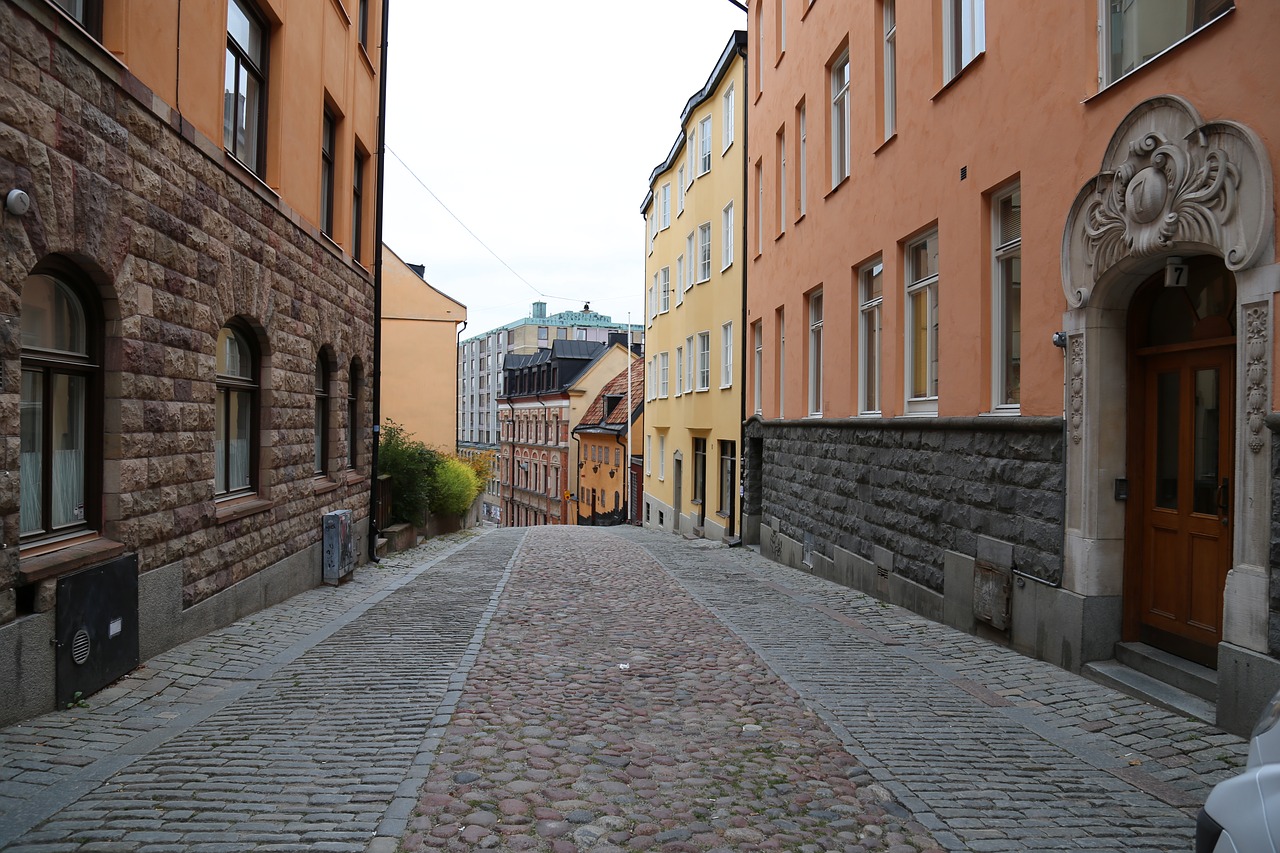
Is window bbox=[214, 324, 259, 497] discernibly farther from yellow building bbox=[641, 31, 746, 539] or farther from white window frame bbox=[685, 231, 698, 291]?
white window frame bbox=[685, 231, 698, 291]

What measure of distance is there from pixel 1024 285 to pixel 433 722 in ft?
19.7

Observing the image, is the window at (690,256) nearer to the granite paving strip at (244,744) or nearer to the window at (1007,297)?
the window at (1007,297)

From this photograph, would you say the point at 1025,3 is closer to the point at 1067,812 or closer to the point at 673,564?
the point at 1067,812

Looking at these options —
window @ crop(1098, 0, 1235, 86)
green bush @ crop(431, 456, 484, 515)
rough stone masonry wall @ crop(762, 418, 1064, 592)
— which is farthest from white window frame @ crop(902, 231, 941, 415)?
green bush @ crop(431, 456, 484, 515)

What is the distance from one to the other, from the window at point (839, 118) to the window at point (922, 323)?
10.7ft

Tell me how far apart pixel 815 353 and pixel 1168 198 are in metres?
9.94

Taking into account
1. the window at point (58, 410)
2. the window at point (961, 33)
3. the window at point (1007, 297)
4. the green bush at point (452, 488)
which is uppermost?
the window at point (961, 33)

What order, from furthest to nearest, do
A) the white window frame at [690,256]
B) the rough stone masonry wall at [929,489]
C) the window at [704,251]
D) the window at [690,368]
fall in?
the white window frame at [690,256] → the window at [690,368] → the window at [704,251] → the rough stone masonry wall at [929,489]

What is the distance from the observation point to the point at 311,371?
12.4m

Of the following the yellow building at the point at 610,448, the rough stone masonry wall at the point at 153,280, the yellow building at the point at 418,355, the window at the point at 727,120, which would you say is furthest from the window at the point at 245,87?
the yellow building at the point at 610,448

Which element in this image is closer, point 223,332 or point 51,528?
point 51,528

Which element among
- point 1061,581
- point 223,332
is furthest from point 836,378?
point 223,332

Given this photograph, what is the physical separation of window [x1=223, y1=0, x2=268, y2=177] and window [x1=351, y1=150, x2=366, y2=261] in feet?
15.4

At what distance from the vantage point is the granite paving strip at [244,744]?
4332 millimetres
